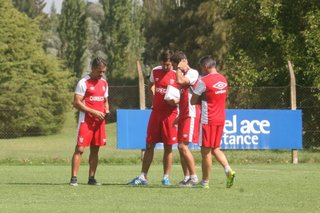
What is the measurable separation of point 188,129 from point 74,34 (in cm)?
7635

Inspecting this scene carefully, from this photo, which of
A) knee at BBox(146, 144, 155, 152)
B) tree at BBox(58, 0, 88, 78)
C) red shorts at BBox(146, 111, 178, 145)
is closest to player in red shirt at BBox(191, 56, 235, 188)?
red shorts at BBox(146, 111, 178, 145)

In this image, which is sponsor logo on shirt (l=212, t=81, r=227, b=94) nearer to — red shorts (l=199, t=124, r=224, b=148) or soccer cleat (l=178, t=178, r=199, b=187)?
red shorts (l=199, t=124, r=224, b=148)

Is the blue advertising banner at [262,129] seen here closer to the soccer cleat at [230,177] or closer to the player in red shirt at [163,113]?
the player in red shirt at [163,113]

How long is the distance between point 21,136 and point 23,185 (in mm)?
11032

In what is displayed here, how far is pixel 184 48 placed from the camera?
65.2m

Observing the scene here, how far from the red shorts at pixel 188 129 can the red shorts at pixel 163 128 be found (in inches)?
11.1

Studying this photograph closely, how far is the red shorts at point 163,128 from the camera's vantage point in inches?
565

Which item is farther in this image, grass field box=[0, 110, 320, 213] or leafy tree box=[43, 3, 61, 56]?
leafy tree box=[43, 3, 61, 56]

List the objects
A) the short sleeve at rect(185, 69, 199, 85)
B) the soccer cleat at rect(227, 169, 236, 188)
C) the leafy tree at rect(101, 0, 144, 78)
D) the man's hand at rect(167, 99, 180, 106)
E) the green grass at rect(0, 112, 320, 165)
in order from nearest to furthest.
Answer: the soccer cleat at rect(227, 169, 236, 188), the short sleeve at rect(185, 69, 199, 85), the man's hand at rect(167, 99, 180, 106), the green grass at rect(0, 112, 320, 165), the leafy tree at rect(101, 0, 144, 78)

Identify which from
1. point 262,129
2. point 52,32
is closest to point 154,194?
point 262,129

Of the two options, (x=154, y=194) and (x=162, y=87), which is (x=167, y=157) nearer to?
(x=162, y=87)

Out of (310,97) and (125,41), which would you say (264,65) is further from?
(125,41)

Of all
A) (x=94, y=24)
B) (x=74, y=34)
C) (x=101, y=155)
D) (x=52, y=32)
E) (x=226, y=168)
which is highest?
(x=94, y=24)

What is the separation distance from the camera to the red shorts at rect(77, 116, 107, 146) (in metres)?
14.5
